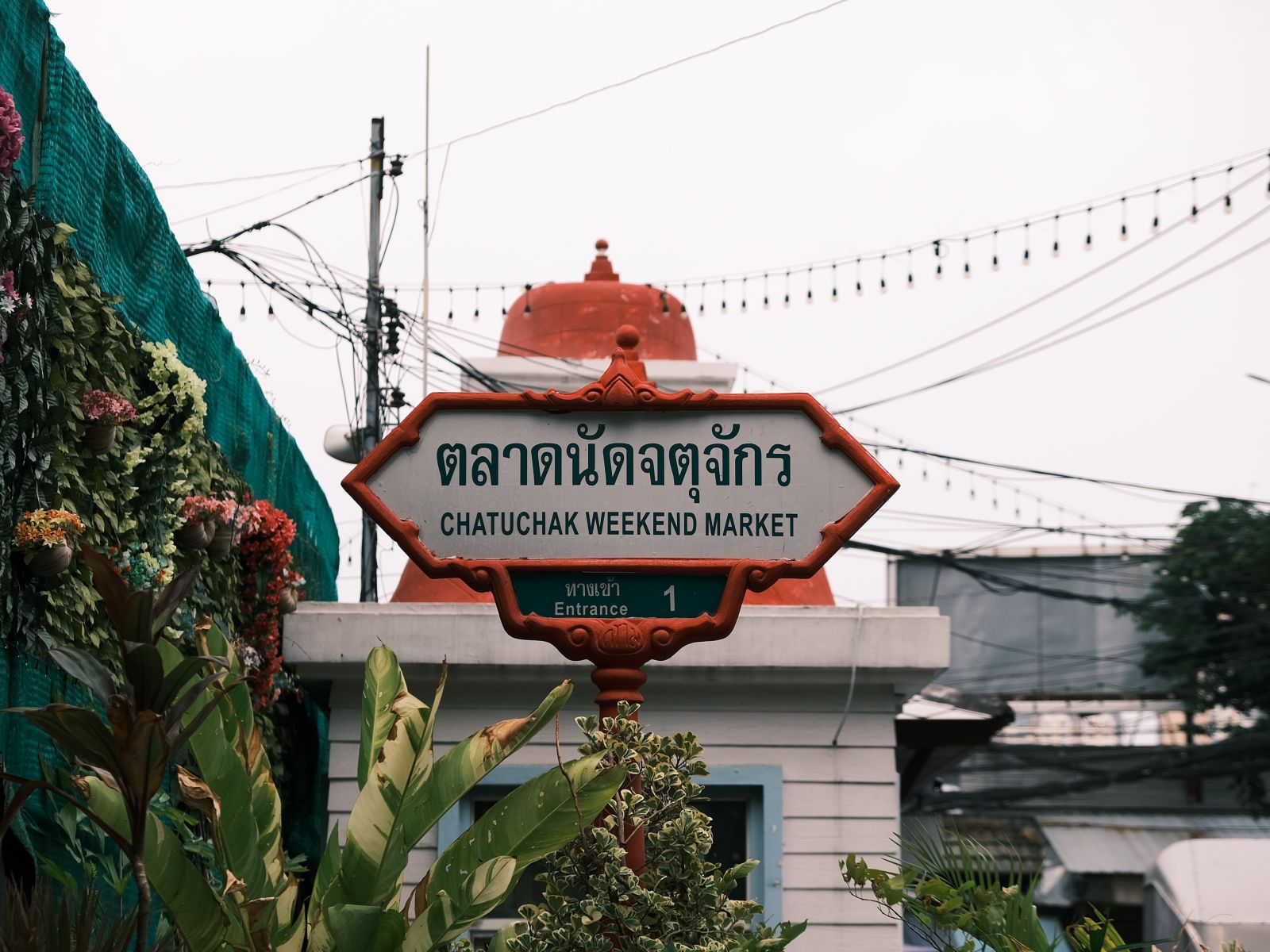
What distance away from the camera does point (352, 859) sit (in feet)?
16.5

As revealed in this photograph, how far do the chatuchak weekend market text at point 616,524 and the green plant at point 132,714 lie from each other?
3.65ft

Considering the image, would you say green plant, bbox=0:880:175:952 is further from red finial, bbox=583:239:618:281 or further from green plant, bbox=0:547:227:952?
red finial, bbox=583:239:618:281

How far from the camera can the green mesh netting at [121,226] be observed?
579cm

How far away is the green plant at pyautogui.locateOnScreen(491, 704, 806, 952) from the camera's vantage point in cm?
461

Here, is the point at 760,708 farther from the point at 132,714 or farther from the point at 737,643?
the point at 132,714

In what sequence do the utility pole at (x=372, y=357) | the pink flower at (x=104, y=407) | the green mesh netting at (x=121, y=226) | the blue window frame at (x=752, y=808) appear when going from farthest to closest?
the utility pole at (x=372, y=357) < the blue window frame at (x=752, y=808) < the pink flower at (x=104, y=407) < the green mesh netting at (x=121, y=226)

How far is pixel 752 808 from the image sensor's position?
915 centimetres

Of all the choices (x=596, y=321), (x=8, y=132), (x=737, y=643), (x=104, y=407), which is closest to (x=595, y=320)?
(x=596, y=321)

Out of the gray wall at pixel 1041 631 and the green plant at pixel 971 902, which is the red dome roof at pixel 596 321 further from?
the gray wall at pixel 1041 631

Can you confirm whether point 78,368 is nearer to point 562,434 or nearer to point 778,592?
A: point 562,434

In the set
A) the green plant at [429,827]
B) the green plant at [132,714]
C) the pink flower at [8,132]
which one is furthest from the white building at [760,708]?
the green plant at [132,714]

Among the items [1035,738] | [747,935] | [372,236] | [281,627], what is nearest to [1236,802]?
[1035,738]

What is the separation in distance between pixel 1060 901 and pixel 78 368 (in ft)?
87.3

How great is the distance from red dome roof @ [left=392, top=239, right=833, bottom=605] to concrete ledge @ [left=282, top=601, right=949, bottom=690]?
3.78 meters
